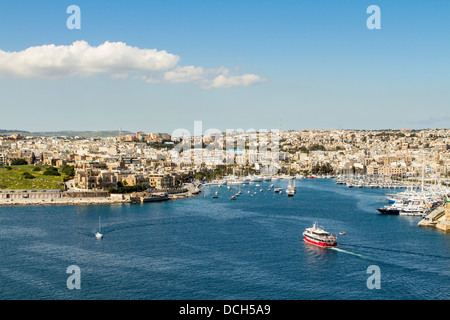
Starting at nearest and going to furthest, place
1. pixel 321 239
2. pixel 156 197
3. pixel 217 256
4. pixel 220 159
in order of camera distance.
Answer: pixel 217 256
pixel 321 239
pixel 156 197
pixel 220 159

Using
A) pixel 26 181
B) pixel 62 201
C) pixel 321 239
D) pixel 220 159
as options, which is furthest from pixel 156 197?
pixel 220 159

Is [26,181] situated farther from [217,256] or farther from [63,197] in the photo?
[217,256]

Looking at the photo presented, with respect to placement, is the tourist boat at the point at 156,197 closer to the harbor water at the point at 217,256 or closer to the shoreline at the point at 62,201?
the shoreline at the point at 62,201

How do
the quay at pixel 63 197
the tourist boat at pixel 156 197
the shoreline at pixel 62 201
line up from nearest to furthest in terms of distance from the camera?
1. the shoreline at pixel 62 201
2. the quay at pixel 63 197
3. the tourist boat at pixel 156 197

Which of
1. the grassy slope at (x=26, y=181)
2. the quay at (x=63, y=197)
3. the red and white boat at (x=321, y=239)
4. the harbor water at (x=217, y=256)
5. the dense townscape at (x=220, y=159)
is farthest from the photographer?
the dense townscape at (x=220, y=159)

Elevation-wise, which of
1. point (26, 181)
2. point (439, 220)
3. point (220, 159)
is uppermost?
point (220, 159)

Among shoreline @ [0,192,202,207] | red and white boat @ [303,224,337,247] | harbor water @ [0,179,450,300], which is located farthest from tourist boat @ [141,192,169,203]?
red and white boat @ [303,224,337,247]

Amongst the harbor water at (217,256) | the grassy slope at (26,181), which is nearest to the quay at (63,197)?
the grassy slope at (26,181)
